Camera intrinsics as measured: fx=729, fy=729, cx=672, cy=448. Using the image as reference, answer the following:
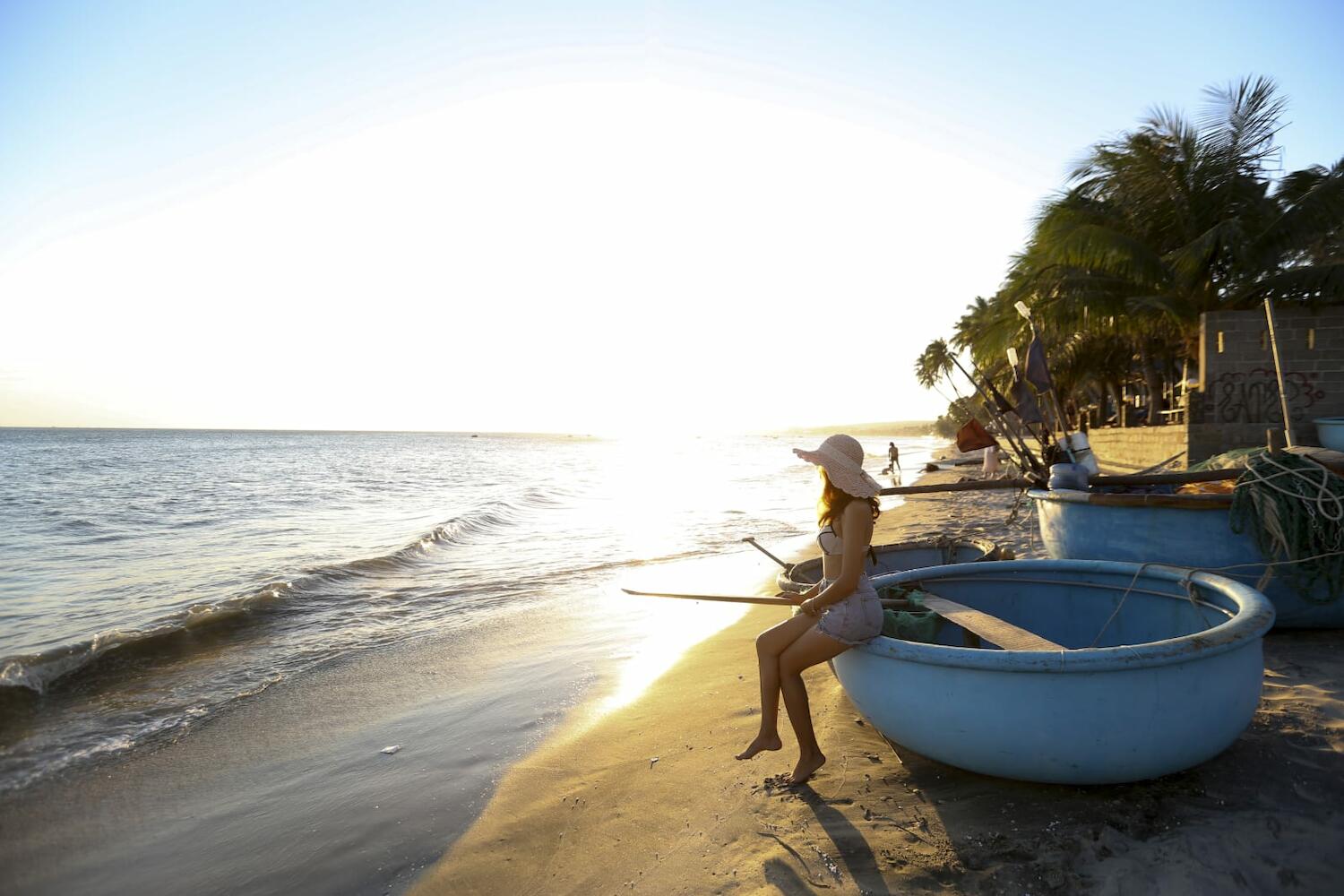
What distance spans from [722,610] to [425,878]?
5873 mm

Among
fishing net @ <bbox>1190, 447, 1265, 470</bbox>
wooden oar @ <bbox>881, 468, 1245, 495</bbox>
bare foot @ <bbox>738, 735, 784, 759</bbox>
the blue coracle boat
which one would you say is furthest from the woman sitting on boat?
fishing net @ <bbox>1190, 447, 1265, 470</bbox>

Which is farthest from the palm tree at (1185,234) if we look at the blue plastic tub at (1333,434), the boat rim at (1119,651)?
the boat rim at (1119,651)

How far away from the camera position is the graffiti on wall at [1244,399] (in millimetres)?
12883

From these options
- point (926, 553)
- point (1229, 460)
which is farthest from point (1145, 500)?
point (926, 553)

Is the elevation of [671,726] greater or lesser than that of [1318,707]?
lesser

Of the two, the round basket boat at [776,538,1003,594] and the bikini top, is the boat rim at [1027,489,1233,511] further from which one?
the bikini top

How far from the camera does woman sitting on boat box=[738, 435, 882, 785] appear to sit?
3.58m

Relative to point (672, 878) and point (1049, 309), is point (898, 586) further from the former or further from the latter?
point (1049, 309)

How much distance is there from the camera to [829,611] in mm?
3611

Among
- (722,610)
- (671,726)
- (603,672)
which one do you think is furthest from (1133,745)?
(722,610)

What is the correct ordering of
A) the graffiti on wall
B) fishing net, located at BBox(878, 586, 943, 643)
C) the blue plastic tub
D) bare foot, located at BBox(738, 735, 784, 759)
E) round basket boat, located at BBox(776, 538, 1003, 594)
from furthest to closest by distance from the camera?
the graffiti on wall < the blue plastic tub < round basket boat, located at BBox(776, 538, 1003, 594) < fishing net, located at BBox(878, 586, 943, 643) < bare foot, located at BBox(738, 735, 784, 759)

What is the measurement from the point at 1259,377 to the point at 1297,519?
10811mm

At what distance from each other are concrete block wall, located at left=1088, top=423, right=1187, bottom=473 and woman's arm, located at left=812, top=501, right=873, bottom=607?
12.9 meters

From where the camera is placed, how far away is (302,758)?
503 cm
